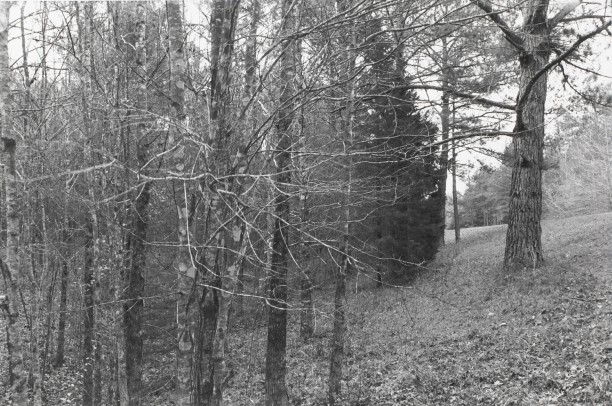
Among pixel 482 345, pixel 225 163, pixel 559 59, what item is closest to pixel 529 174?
pixel 482 345

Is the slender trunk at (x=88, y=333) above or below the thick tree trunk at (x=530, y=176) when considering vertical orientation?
below

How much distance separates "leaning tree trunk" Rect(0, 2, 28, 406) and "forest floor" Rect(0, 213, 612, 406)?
2.66 metres

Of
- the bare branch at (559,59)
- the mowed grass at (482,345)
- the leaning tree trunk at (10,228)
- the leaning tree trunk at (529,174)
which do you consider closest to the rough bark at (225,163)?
the mowed grass at (482,345)

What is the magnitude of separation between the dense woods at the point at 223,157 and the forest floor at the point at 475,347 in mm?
602

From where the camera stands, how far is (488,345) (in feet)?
26.2

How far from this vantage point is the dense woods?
3949mm

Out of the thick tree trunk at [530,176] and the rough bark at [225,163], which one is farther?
the thick tree trunk at [530,176]

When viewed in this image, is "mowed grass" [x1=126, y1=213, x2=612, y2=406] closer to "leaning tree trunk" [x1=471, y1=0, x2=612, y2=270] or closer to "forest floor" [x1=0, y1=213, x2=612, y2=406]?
"forest floor" [x1=0, y1=213, x2=612, y2=406]

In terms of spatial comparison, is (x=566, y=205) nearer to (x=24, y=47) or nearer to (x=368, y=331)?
(x=368, y=331)

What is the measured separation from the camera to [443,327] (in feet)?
33.5

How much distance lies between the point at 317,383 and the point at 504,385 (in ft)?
13.6

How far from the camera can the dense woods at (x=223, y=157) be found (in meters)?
3.95

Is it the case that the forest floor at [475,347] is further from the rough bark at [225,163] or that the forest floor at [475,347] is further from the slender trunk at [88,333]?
the slender trunk at [88,333]

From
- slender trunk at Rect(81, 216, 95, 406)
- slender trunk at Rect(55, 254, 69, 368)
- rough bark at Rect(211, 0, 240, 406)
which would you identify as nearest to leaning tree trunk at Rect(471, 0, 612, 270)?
rough bark at Rect(211, 0, 240, 406)
